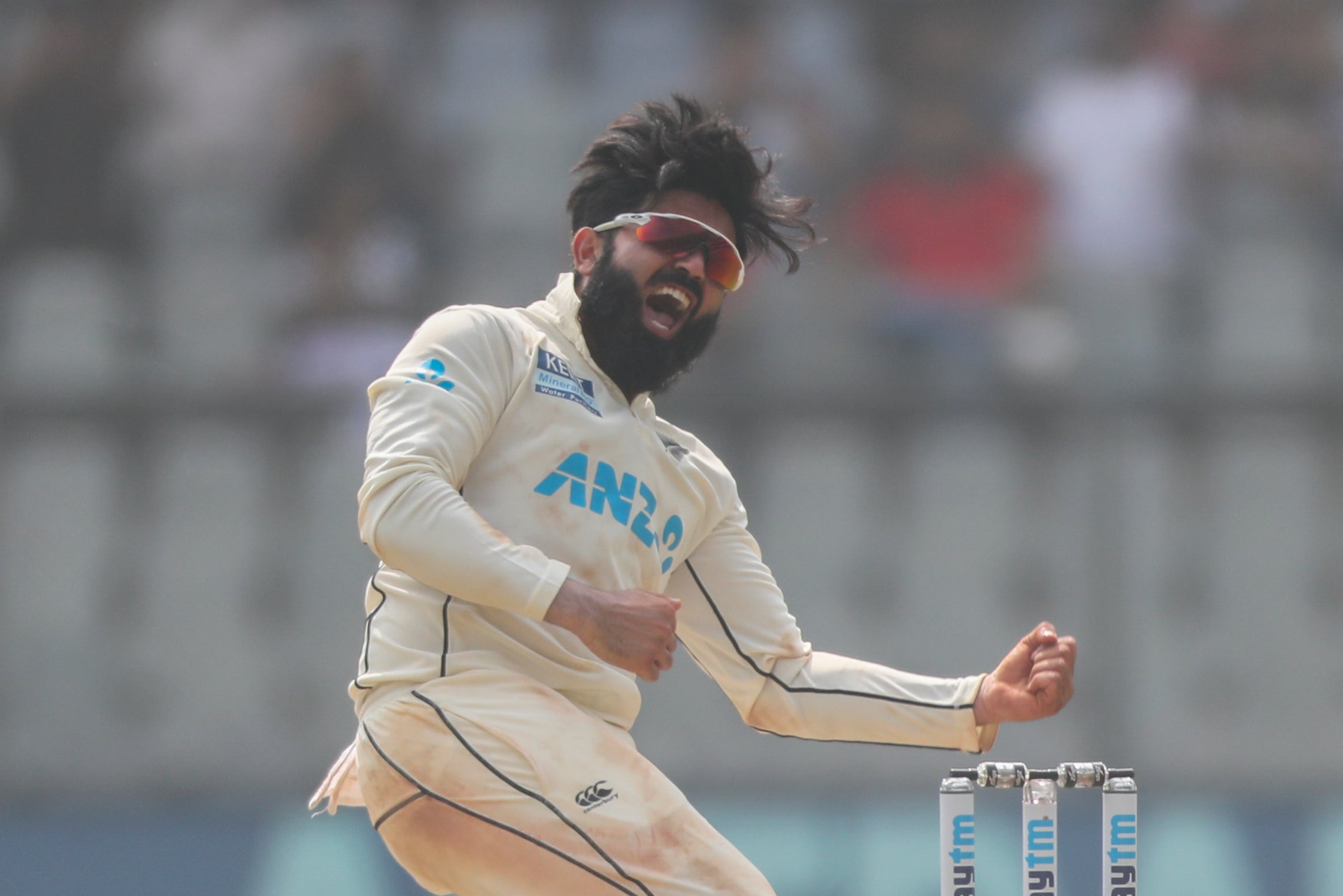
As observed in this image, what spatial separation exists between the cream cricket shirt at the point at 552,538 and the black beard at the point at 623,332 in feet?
0.09

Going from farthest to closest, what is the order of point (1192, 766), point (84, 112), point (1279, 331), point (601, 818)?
point (84, 112) < point (1279, 331) < point (1192, 766) < point (601, 818)

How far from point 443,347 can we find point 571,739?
2.09 feet

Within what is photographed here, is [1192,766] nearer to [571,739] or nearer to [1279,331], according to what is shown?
[1279,331]

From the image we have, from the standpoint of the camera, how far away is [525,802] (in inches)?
102

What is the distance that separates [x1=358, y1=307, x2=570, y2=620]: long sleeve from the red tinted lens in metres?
0.32

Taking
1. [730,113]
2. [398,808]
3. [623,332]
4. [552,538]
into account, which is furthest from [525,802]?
[730,113]

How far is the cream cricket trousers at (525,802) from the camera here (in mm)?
2580

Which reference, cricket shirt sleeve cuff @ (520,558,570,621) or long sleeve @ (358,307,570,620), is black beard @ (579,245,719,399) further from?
cricket shirt sleeve cuff @ (520,558,570,621)

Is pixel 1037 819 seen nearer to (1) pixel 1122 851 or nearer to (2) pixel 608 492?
(1) pixel 1122 851

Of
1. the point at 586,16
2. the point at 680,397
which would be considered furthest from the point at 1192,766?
the point at 586,16

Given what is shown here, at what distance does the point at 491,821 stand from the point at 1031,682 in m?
0.95

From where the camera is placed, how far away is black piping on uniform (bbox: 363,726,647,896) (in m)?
2.56

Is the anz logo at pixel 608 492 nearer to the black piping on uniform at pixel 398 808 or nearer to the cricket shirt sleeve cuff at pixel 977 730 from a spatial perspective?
the black piping on uniform at pixel 398 808

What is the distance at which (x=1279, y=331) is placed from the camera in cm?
723
